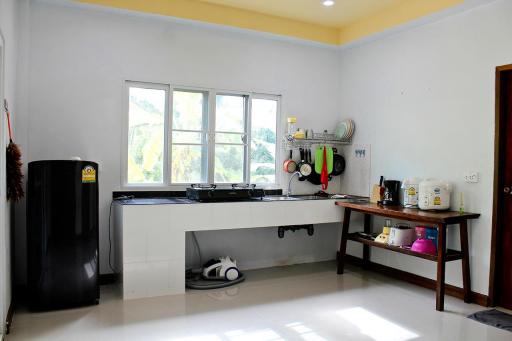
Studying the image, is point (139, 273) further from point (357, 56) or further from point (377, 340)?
point (357, 56)

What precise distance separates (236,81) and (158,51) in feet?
3.16

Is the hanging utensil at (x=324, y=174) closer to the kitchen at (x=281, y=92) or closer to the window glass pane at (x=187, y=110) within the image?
the kitchen at (x=281, y=92)

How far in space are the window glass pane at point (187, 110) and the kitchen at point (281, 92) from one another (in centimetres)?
16

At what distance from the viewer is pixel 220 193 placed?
14.0 feet

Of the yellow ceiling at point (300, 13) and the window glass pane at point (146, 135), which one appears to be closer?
the yellow ceiling at point (300, 13)

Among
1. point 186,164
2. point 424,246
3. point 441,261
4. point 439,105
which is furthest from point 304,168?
point 441,261

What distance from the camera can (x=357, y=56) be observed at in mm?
5293

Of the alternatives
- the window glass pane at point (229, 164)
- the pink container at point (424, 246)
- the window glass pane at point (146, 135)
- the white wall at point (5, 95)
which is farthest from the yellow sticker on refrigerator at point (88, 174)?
the pink container at point (424, 246)

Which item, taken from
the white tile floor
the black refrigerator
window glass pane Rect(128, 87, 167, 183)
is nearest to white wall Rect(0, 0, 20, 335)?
the black refrigerator

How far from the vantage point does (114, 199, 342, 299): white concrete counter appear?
376cm

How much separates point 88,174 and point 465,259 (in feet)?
11.5

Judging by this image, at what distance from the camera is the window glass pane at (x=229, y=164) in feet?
16.0

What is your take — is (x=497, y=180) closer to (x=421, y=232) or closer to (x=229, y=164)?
(x=421, y=232)

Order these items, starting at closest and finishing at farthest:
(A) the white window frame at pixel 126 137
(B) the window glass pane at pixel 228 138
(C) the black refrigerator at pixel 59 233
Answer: (C) the black refrigerator at pixel 59 233, (A) the white window frame at pixel 126 137, (B) the window glass pane at pixel 228 138
